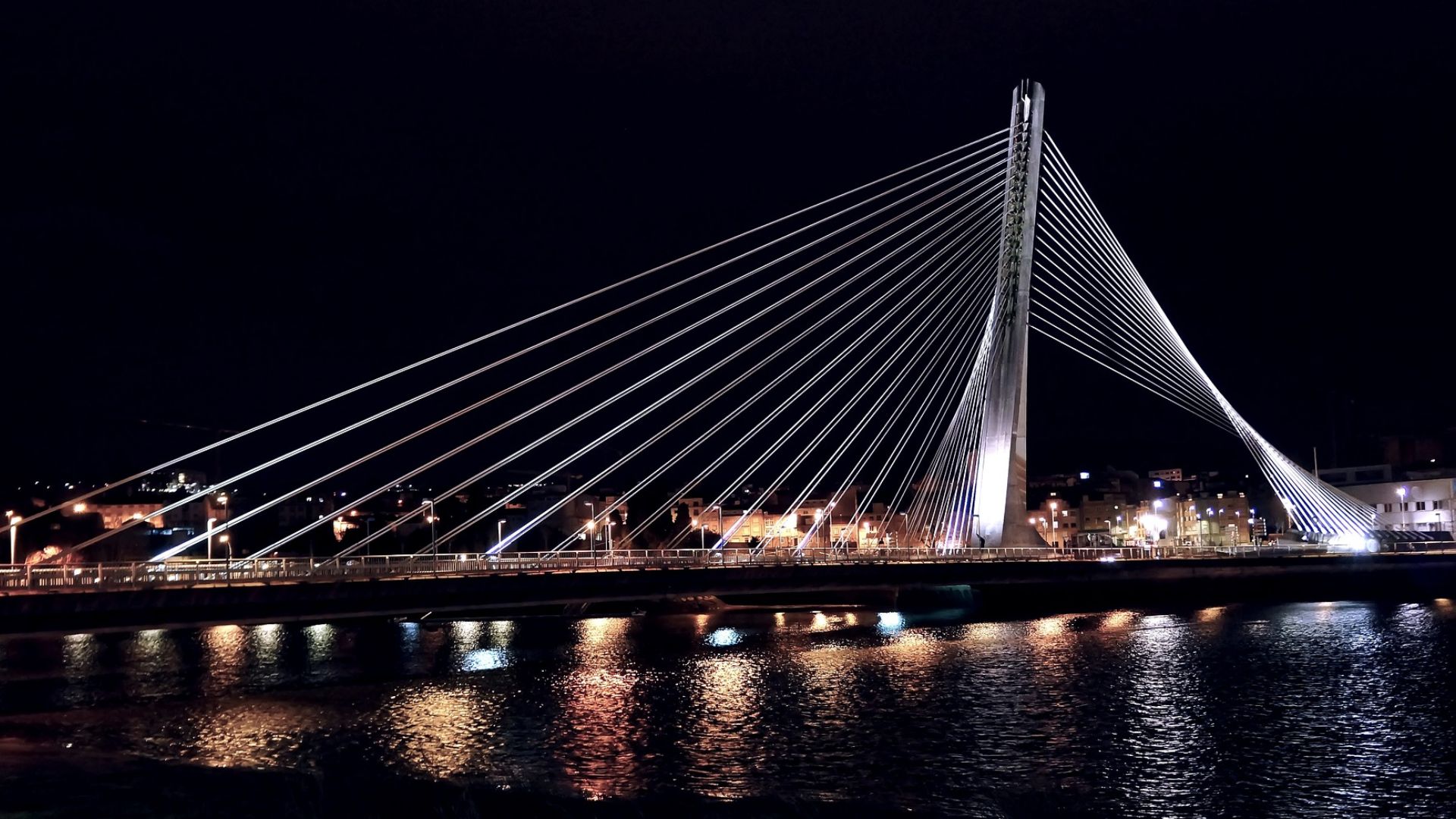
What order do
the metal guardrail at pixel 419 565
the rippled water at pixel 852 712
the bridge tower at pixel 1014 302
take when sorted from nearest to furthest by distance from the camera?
the rippled water at pixel 852 712 → the metal guardrail at pixel 419 565 → the bridge tower at pixel 1014 302

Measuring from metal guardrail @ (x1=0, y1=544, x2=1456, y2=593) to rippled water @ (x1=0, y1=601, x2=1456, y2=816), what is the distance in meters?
2.60

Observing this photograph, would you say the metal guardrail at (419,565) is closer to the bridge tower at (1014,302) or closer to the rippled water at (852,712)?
the rippled water at (852,712)

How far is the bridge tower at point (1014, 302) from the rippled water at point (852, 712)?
20.7 ft

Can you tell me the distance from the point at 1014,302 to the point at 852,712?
21.8m

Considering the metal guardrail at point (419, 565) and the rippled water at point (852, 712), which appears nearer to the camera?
the rippled water at point (852, 712)

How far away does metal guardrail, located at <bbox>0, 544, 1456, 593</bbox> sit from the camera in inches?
1268

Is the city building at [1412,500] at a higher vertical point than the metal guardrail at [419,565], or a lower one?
higher

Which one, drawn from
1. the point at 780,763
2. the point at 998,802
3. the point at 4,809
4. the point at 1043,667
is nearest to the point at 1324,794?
the point at 998,802

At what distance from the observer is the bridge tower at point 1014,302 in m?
46.3

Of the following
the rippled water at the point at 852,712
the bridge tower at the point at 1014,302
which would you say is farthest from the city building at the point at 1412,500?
the bridge tower at the point at 1014,302

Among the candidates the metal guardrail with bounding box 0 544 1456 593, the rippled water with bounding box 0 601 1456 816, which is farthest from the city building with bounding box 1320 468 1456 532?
the rippled water with bounding box 0 601 1456 816

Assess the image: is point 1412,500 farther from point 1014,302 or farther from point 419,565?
point 419,565

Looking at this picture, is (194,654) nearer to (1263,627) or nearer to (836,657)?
(836,657)

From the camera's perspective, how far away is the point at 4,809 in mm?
19375
